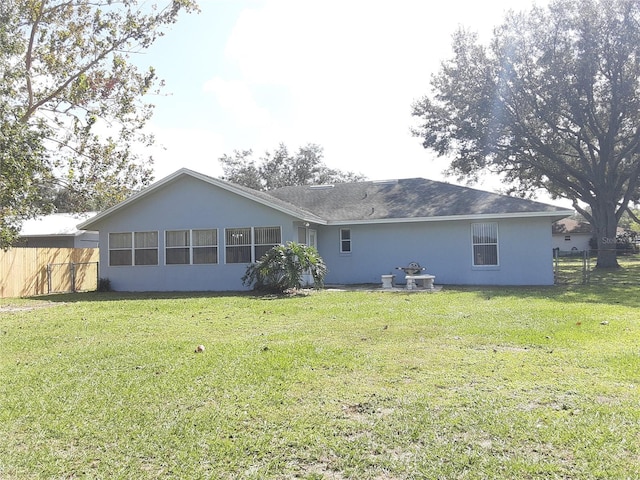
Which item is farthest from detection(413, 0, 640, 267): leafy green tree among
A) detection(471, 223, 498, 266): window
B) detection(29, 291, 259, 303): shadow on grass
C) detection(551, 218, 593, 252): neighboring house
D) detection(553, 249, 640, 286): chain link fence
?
detection(551, 218, 593, 252): neighboring house

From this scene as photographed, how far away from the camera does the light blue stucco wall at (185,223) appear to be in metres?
17.0

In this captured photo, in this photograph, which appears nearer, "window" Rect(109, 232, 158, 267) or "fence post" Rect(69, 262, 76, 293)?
"window" Rect(109, 232, 158, 267)

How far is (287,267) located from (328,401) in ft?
34.4

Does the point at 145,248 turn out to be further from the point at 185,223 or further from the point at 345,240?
the point at 345,240

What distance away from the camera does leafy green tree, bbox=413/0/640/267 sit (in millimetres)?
22703

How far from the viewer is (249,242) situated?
17078mm

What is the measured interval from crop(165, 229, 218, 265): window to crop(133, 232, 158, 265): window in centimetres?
53

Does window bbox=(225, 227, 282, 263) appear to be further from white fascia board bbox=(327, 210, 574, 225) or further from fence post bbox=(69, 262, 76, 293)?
fence post bbox=(69, 262, 76, 293)

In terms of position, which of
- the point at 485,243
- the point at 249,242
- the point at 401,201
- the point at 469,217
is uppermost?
the point at 401,201

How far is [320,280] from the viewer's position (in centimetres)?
1529

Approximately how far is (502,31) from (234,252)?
62.1 feet

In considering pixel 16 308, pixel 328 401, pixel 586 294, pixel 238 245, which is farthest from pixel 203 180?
pixel 328 401

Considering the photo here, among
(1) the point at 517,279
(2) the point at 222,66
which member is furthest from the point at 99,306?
(1) the point at 517,279

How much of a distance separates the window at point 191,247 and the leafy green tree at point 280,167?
28.7 meters
